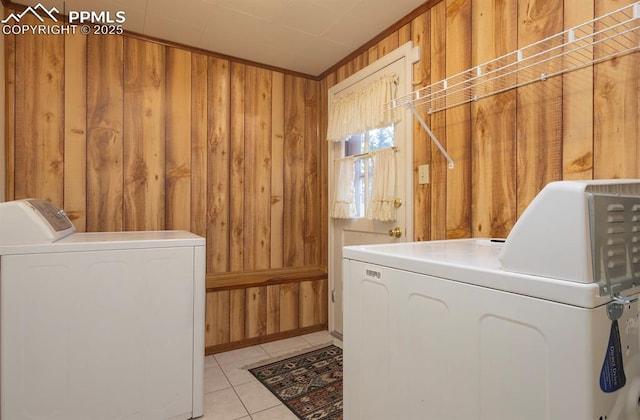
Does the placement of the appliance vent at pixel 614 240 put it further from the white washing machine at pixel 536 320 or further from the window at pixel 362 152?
the window at pixel 362 152

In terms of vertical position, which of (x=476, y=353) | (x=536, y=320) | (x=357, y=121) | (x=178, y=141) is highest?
(x=357, y=121)

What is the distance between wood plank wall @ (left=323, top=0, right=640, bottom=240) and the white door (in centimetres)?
7

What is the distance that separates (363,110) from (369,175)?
0.48m

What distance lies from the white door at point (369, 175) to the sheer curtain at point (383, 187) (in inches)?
1.5

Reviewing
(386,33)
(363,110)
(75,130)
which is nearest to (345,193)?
(363,110)

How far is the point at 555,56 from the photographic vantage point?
4.20ft

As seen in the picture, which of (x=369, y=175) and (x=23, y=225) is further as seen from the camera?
(x=369, y=175)

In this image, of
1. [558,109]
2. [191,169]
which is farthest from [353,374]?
[191,169]

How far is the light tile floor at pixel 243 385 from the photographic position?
5.87 feet

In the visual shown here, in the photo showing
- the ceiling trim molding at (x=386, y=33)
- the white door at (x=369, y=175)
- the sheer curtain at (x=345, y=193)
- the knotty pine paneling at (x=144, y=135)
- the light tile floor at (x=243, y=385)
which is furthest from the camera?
the sheer curtain at (x=345, y=193)

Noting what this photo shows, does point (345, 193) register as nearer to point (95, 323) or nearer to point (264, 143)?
point (264, 143)

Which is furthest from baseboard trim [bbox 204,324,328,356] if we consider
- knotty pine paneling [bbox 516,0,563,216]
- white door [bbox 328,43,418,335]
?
knotty pine paneling [bbox 516,0,563,216]

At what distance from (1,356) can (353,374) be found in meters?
1.45

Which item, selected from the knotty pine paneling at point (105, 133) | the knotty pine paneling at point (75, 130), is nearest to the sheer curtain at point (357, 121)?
the knotty pine paneling at point (105, 133)
